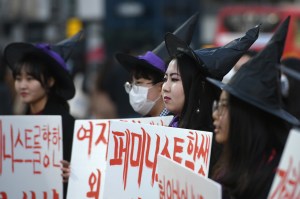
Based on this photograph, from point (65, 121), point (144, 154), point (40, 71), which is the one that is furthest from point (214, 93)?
point (40, 71)

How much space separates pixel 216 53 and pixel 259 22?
1869 centimetres

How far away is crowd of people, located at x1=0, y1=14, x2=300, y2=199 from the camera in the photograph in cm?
416

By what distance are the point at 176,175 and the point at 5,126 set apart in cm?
245

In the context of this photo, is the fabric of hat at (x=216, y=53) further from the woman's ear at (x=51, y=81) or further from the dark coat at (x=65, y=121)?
the woman's ear at (x=51, y=81)

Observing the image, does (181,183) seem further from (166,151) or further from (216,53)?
(216,53)

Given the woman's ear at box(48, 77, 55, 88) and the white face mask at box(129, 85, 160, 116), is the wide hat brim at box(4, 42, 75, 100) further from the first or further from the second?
the white face mask at box(129, 85, 160, 116)

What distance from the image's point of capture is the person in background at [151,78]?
21.4 ft

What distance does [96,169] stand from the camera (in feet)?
20.6

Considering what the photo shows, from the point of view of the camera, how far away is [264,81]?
4195mm

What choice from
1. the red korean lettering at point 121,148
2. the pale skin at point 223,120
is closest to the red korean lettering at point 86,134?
the red korean lettering at point 121,148

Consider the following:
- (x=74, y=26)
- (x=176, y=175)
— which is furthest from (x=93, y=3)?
(x=176, y=175)

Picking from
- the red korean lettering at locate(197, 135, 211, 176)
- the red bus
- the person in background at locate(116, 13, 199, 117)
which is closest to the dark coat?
the person in background at locate(116, 13, 199, 117)

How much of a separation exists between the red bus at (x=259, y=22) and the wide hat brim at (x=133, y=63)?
17036mm

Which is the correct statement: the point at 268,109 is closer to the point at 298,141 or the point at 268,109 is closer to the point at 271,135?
the point at 271,135
